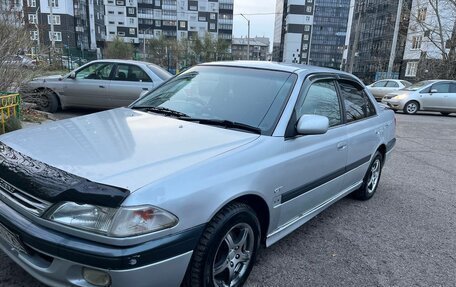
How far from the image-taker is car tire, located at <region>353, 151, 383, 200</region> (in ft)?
15.2

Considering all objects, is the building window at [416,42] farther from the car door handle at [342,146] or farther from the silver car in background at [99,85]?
the car door handle at [342,146]

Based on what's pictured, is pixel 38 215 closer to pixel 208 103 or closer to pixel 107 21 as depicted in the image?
pixel 208 103

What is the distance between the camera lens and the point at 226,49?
64.9 metres

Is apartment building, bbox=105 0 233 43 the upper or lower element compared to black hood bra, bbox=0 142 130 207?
upper

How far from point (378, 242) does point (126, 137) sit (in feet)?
8.96

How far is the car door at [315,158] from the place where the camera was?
2900 mm

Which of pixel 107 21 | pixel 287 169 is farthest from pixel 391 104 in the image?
pixel 107 21

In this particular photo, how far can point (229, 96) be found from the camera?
10.5 feet

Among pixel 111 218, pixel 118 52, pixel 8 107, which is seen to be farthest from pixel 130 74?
pixel 118 52

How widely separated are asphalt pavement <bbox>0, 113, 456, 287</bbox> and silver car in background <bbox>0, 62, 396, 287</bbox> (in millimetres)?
336

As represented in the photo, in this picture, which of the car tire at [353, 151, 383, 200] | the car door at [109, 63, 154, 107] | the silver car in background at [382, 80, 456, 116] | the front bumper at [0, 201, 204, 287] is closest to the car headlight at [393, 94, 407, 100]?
the silver car in background at [382, 80, 456, 116]

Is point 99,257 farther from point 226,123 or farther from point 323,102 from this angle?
point 323,102

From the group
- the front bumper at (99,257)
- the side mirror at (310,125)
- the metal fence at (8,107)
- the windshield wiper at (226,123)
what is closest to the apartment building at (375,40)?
the metal fence at (8,107)

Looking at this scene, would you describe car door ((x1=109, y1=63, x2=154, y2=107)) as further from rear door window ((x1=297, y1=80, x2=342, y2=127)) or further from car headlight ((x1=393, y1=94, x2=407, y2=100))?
car headlight ((x1=393, y1=94, x2=407, y2=100))
